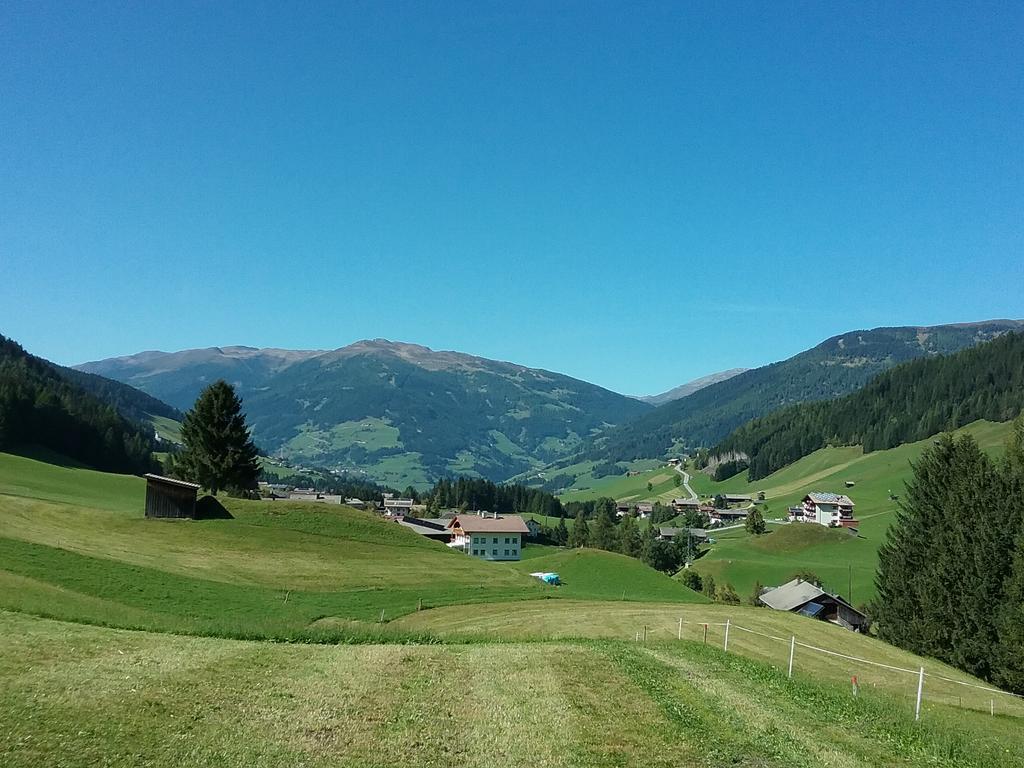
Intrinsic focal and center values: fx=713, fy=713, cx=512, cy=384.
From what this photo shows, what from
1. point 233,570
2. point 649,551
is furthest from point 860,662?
point 649,551

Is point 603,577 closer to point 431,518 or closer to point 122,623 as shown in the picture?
point 122,623

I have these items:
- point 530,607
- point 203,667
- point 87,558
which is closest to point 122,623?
point 203,667

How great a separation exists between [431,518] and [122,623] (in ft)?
495

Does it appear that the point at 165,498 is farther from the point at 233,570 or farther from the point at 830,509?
the point at 830,509

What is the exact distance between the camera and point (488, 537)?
445 ft

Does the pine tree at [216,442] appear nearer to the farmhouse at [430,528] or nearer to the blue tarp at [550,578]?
the blue tarp at [550,578]

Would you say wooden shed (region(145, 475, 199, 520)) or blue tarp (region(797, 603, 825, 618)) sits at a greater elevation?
wooden shed (region(145, 475, 199, 520))

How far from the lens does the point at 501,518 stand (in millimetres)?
144375

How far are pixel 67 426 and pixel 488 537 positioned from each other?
90.7m

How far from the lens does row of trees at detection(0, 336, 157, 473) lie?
13124 cm

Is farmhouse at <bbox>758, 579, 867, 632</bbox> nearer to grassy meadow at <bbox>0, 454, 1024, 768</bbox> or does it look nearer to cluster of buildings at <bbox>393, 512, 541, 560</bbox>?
grassy meadow at <bbox>0, 454, 1024, 768</bbox>

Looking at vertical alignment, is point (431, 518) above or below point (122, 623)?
below

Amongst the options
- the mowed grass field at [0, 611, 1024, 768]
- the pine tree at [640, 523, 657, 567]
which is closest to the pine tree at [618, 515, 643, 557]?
the pine tree at [640, 523, 657, 567]

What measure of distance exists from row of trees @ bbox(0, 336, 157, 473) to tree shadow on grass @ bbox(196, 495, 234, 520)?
74.3m
